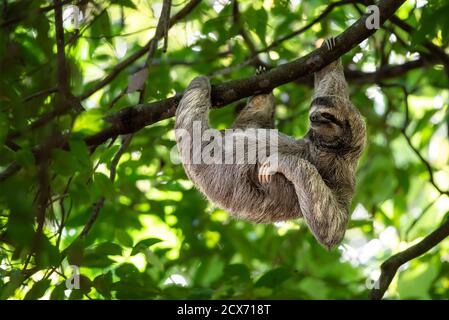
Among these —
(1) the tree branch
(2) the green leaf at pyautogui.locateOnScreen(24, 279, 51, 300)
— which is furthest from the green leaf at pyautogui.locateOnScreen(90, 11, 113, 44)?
(1) the tree branch

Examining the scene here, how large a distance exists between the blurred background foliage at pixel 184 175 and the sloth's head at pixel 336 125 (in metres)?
1.14

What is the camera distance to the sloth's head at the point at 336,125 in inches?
343

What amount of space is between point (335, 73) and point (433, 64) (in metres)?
3.07

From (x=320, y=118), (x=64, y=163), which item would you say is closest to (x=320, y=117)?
(x=320, y=118)

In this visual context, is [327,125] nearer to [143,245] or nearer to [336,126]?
[336,126]

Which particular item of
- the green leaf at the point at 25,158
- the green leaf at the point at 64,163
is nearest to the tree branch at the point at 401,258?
the green leaf at the point at 64,163

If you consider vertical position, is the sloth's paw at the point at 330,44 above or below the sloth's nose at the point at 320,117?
above

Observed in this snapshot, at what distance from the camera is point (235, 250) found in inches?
488

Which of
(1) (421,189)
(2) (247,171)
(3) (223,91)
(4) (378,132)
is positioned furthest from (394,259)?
(1) (421,189)

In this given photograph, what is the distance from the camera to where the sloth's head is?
8703 mm

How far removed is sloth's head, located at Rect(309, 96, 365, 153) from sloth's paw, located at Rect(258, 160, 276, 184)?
29.4 inches

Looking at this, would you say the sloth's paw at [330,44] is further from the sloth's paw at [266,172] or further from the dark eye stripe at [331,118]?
the sloth's paw at [266,172]

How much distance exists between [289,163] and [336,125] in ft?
2.62
